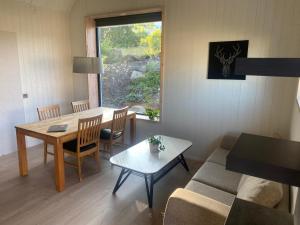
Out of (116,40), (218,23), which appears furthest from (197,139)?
(116,40)

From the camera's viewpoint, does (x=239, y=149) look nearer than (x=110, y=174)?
Yes

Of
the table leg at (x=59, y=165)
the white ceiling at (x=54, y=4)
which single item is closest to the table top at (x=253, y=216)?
the table leg at (x=59, y=165)

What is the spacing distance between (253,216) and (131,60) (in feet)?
13.5

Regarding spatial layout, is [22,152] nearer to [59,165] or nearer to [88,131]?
[59,165]

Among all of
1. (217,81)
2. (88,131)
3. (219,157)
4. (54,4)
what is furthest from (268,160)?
(54,4)

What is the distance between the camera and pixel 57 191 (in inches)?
116

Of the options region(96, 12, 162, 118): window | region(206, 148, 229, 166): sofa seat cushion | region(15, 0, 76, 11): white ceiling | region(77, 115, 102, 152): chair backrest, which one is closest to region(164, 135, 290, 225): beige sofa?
region(206, 148, 229, 166): sofa seat cushion

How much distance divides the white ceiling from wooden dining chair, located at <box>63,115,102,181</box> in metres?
2.66

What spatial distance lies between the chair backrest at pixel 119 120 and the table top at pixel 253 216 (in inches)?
117

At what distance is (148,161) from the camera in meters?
2.81

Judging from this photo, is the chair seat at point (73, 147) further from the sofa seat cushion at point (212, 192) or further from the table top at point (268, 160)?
the table top at point (268, 160)

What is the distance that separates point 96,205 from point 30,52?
3.19 meters

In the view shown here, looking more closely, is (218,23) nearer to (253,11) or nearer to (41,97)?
(253,11)

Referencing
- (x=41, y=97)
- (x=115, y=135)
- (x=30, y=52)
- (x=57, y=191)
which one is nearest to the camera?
(x=57, y=191)
